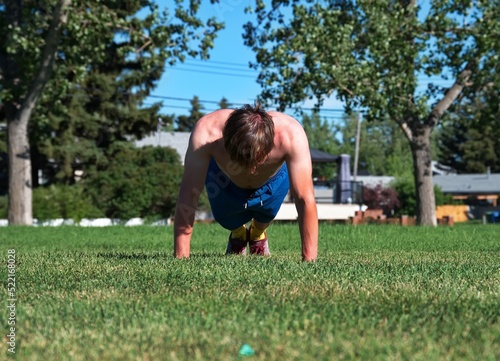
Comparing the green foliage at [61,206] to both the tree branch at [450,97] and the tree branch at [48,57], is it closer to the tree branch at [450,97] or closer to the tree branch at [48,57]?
the tree branch at [48,57]

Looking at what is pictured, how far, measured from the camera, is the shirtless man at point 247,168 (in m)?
5.37

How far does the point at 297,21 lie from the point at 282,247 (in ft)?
44.0

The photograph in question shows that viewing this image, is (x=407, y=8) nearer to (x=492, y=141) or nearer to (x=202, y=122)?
(x=202, y=122)

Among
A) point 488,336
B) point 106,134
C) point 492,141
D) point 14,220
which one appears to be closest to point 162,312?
point 488,336

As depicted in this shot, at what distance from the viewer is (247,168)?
5652mm

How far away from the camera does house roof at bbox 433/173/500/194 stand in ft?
223

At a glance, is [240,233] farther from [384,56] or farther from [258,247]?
[384,56]

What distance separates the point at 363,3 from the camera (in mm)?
21734

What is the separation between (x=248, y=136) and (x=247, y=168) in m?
0.45

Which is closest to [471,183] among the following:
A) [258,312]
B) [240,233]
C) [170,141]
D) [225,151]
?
[170,141]

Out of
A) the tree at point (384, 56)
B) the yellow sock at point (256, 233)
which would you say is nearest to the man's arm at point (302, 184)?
the yellow sock at point (256, 233)

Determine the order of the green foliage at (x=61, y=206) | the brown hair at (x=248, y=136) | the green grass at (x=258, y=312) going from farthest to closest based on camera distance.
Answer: the green foliage at (x=61, y=206) < the brown hair at (x=248, y=136) < the green grass at (x=258, y=312)

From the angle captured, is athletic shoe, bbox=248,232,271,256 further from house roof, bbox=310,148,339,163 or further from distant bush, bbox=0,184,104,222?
house roof, bbox=310,148,339,163

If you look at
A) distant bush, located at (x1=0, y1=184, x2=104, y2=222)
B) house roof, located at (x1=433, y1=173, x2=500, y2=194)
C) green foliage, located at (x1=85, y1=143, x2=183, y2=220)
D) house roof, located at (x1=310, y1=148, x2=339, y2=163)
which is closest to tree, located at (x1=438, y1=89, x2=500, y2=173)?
house roof, located at (x1=433, y1=173, x2=500, y2=194)
